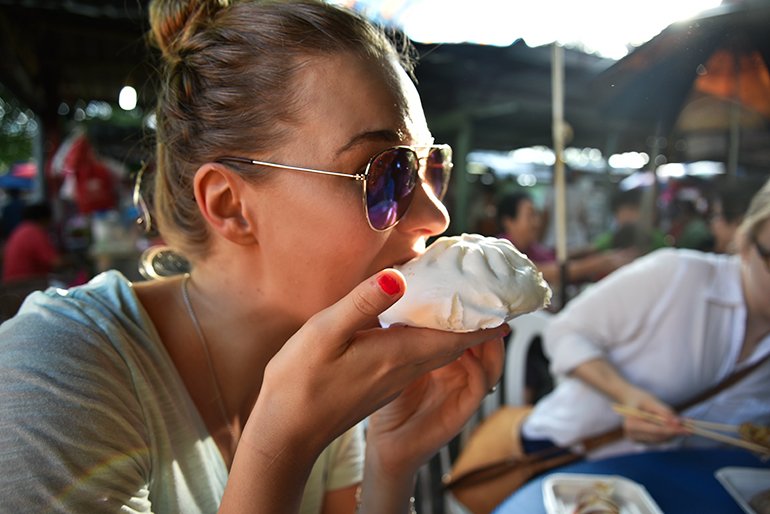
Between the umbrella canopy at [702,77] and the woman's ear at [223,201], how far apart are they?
151cm

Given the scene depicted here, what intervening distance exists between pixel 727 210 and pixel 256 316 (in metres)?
3.95

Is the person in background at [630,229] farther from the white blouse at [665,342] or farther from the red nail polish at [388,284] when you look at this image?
the red nail polish at [388,284]

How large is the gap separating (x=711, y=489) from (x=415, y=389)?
54.5 inches

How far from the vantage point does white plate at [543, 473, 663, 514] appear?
1798 millimetres

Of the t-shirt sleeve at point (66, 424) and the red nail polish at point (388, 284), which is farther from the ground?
the red nail polish at point (388, 284)

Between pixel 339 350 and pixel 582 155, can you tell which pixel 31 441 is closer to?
pixel 339 350

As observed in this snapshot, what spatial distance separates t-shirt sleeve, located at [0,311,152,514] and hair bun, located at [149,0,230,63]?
2.57ft

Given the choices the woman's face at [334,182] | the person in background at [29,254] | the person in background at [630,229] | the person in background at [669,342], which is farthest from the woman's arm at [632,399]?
the person in background at [29,254]

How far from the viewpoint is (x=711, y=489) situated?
198 cm

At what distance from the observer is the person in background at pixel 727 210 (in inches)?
134

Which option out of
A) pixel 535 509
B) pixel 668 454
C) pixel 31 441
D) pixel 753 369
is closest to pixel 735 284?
pixel 753 369

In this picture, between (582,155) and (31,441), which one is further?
(582,155)

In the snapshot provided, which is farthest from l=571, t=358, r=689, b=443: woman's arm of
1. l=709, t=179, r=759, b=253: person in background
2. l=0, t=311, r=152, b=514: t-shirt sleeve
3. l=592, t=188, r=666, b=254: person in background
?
l=592, t=188, r=666, b=254: person in background

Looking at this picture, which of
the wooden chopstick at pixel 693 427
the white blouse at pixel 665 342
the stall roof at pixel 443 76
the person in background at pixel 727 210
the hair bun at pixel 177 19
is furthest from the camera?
the stall roof at pixel 443 76
